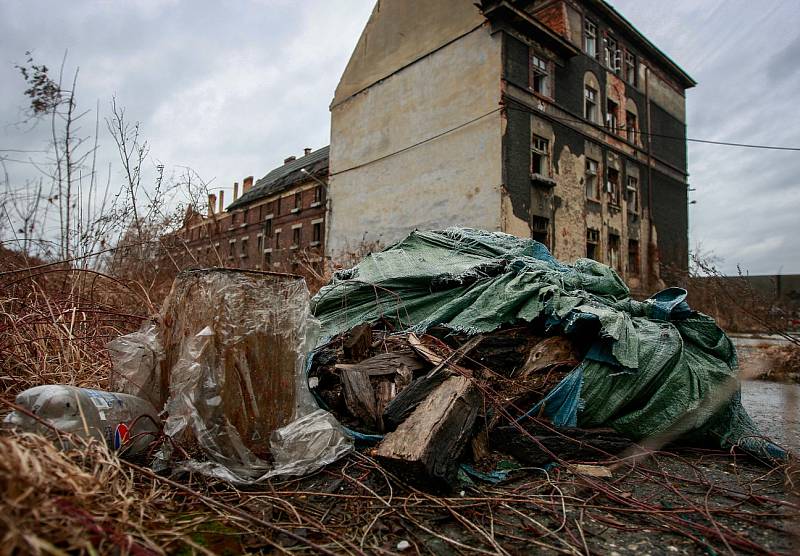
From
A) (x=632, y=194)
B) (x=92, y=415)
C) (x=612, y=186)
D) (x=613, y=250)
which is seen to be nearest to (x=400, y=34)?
(x=612, y=186)

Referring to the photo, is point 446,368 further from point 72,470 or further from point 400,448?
point 72,470

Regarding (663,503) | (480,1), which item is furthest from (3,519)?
(480,1)

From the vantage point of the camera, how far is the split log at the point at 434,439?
2.12 metres

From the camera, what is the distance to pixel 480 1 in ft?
42.2

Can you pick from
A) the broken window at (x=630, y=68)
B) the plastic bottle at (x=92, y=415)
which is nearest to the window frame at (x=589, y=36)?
the broken window at (x=630, y=68)

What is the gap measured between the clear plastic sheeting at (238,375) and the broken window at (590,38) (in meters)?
16.1

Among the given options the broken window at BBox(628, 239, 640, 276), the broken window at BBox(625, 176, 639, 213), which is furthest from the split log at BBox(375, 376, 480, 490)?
the broken window at BBox(625, 176, 639, 213)

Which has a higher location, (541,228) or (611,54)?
(611,54)

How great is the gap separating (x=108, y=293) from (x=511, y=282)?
13.0 feet

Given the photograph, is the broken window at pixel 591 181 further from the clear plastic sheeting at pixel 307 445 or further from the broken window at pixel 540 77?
the clear plastic sheeting at pixel 307 445

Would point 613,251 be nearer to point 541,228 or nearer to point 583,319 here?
point 541,228

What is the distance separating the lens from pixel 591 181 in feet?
49.0

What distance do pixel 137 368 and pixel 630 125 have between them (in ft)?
59.7

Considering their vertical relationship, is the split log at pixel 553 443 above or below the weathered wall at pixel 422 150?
below
